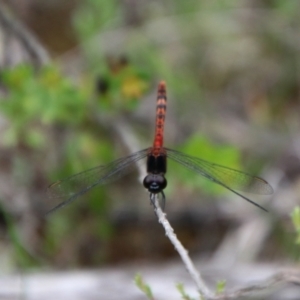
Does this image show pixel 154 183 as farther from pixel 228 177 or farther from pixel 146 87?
pixel 146 87

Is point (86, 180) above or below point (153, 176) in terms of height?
above

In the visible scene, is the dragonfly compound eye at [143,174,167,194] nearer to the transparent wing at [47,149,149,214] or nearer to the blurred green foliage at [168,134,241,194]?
the transparent wing at [47,149,149,214]

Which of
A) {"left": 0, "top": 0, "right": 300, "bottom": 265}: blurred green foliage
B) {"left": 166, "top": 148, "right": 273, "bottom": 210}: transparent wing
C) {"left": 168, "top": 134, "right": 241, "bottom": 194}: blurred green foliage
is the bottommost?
{"left": 166, "top": 148, "right": 273, "bottom": 210}: transparent wing

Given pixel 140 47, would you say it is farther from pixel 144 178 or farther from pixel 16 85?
pixel 144 178

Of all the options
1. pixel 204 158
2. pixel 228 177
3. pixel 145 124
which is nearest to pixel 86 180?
pixel 228 177

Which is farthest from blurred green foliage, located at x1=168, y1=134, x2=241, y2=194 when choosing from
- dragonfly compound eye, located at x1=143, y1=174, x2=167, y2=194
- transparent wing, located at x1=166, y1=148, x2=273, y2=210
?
dragonfly compound eye, located at x1=143, y1=174, x2=167, y2=194

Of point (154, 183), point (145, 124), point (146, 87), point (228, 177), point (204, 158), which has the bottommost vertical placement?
point (154, 183)
